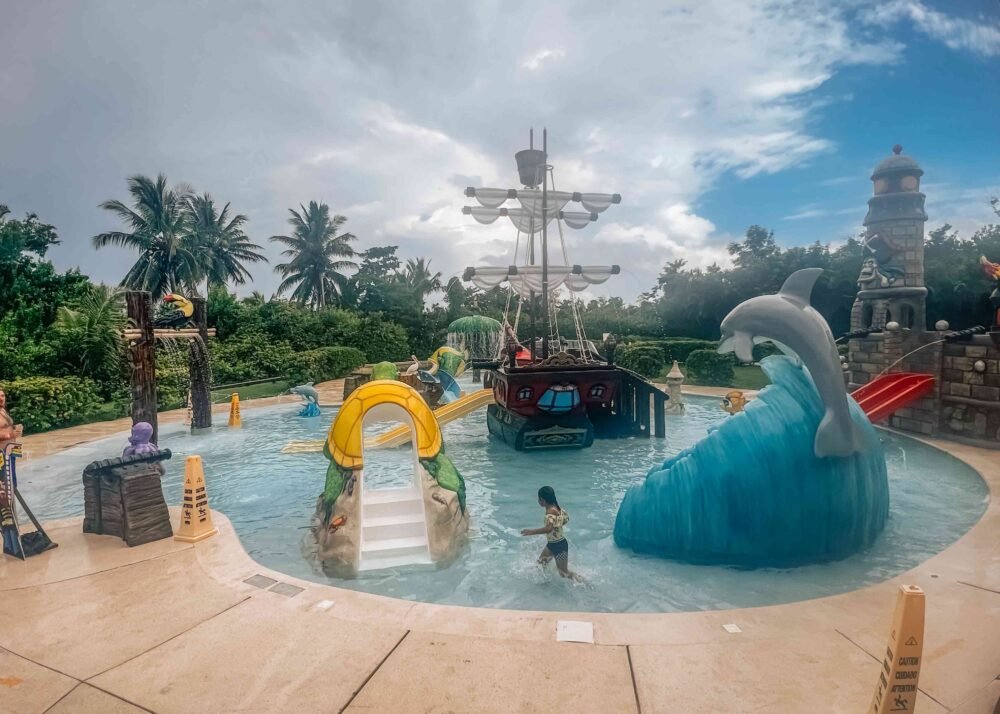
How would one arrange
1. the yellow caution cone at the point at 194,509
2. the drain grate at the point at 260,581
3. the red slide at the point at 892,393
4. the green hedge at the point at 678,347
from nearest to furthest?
the drain grate at the point at 260,581 → the yellow caution cone at the point at 194,509 → the red slide at the point at 892,393 → the green hedge at the point at 678,347

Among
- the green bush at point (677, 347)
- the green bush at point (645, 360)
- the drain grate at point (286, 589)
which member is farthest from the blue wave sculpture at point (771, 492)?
the green bush at point (677, 347)

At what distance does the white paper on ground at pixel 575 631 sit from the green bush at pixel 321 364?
77.2ft

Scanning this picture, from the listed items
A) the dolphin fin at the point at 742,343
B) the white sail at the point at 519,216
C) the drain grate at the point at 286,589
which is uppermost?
the white sail at the point at 519,216

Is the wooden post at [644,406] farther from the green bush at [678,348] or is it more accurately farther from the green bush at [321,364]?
the green bush at [321,364]

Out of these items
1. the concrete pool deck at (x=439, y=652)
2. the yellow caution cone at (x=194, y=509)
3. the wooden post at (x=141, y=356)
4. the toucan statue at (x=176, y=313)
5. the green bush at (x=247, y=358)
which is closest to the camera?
the concrete pool deck at (x=439, y=652)

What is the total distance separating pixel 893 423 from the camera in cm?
1367

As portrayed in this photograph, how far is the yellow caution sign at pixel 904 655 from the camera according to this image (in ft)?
8.90

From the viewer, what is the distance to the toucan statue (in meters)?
14.8

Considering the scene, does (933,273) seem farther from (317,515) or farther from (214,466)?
(214,466)

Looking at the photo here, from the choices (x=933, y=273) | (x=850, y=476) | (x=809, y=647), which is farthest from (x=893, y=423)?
(x=809, y=647)

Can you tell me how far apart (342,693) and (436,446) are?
12.8ft

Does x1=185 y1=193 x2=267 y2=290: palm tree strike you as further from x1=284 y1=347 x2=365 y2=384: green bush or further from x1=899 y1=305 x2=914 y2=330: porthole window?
x1=899 y1=305 x2=914 y2=330: porthole window

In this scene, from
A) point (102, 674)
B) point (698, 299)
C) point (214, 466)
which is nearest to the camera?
point (102, 674)

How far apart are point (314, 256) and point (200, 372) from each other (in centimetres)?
3002
